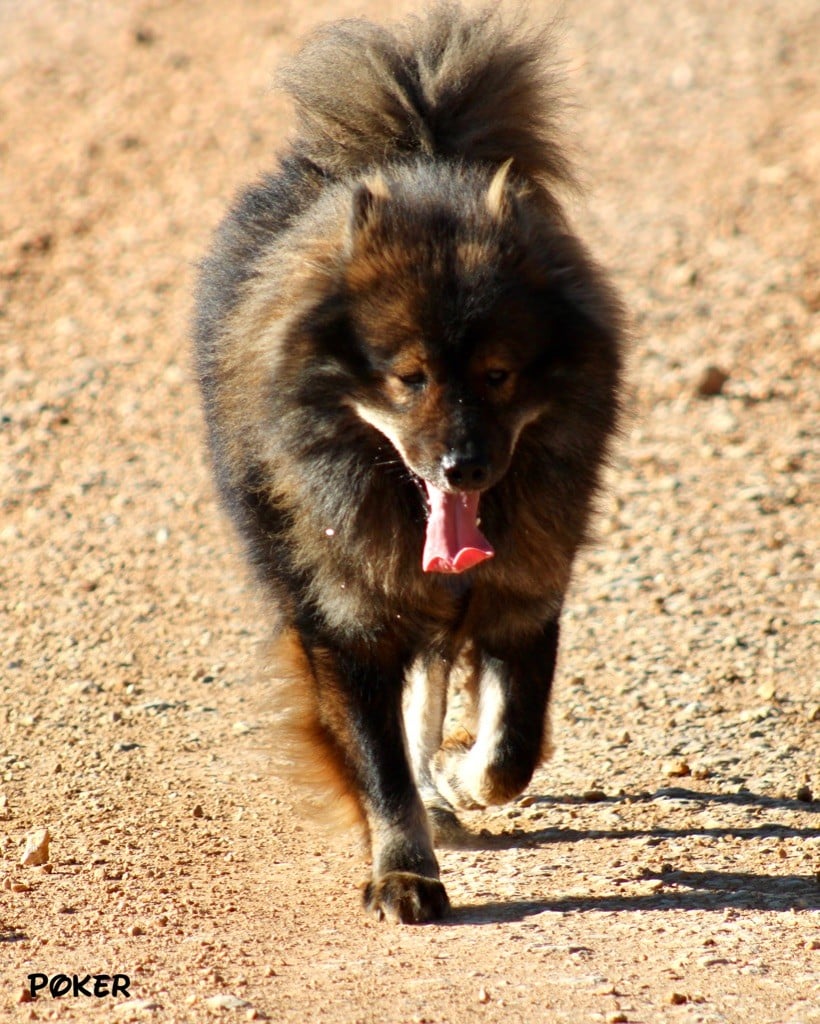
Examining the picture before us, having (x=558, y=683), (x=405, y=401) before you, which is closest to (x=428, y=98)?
(x=405, y=401)

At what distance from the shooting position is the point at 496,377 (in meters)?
4.55

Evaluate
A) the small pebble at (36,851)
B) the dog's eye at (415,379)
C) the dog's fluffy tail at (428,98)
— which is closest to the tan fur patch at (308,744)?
the small pebble at (36,851)

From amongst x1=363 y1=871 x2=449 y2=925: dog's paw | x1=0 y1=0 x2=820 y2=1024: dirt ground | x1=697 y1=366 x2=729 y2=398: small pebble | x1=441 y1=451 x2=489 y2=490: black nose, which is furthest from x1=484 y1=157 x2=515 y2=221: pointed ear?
x1=697 y1=366 x2=729 y2=398: small pebble

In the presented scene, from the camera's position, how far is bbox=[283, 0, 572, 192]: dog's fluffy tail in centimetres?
541

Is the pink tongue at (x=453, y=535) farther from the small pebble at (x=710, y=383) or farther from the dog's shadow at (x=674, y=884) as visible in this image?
the small pebble at (x=710, y=383)

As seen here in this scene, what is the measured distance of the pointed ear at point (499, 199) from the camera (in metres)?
4.72

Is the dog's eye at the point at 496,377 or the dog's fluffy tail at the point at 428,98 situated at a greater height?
the dog's fluffy tail at the point at 428,98

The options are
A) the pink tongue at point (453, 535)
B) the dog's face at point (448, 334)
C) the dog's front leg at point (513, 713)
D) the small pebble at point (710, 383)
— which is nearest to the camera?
the dog's face at point (448, 334)

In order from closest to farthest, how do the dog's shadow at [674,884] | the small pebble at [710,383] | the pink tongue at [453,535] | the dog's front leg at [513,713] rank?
the pink tongue at [453,535] → the dog's shadow at [674,884] → the dog's front leg at [513,713] → the small pebble at [710,383]

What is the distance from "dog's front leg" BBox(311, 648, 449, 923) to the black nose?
815mm

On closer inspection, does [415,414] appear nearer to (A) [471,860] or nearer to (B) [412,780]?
(B) [412,780]

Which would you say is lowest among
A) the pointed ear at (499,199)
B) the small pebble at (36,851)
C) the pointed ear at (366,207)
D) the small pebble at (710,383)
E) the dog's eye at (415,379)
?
the small pebble at (710,383)

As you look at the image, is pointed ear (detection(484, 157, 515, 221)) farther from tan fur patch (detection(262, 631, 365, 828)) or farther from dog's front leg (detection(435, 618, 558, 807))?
tan fur patch (detection(262, 631, 365, 828))

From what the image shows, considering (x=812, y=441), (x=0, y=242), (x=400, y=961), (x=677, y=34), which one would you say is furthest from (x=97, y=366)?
(x=677, y=34)
